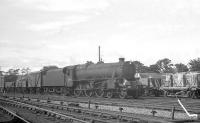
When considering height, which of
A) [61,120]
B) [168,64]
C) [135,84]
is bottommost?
[61,120]

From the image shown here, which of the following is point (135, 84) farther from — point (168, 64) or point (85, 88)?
point (168, 64)

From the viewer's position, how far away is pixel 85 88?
2772 cm

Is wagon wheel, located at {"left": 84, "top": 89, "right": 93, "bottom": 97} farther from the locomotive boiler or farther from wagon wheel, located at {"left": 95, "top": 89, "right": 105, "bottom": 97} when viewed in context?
wagon wheel, located at {"left": 95, "top": 89, "right": 105, "bottom": 97}

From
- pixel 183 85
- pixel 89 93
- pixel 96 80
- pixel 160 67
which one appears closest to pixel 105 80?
pixel 96 80

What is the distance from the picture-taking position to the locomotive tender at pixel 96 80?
24.3 metres

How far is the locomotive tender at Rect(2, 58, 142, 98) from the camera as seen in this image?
79.8 ft

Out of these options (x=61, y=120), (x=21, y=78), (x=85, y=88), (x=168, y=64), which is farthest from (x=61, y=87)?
(x=168, y=64)

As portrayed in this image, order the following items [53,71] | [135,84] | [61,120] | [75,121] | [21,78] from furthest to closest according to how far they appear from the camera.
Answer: [21,78]
[53,71]
[135,84]
[61,120]
[75,121]

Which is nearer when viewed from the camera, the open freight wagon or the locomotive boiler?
the locomotive boiler

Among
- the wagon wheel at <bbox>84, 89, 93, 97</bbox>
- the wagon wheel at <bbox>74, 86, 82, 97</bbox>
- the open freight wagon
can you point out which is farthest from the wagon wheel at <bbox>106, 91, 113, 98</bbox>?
the open freight wagon

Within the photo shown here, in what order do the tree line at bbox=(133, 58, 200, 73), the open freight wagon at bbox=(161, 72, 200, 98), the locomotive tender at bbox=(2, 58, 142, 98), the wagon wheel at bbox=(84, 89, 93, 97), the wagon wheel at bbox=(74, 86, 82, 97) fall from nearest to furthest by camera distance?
the locomotive tender at bbox=(2, 58, 142, 98) < the open freight wagon at bbox=(161, 72, 200, 98) < the wagon wheel at bbox=(84, 89, 93, 97) < the wagon wheel at bbox=(74, 86, 82, 97) < the tree line at bbox=(133, 58, 200, 73)

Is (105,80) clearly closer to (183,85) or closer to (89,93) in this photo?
(89,93)

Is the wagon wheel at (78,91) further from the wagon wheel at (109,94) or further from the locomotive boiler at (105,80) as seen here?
the wagon wheel at (109,94)

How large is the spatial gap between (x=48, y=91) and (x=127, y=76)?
14054 millimetres
